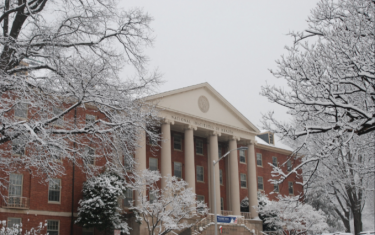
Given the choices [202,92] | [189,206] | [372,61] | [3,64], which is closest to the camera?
[372,61]

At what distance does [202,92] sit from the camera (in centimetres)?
4791

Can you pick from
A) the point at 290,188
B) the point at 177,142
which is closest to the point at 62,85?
the point at 177,142

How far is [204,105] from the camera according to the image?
4753 centimetres

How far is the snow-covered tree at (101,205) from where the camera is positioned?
32.8 m

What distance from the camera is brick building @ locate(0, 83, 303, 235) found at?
33.9 metres

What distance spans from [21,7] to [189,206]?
85.6 ft

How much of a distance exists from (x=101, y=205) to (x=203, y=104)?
18.7 m

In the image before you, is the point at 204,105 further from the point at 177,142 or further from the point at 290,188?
the point at 290,188

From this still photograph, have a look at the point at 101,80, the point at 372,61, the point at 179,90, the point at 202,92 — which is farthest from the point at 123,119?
the point at 202,92

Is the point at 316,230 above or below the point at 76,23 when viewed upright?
below

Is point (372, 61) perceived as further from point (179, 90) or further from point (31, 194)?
point (179, 90)

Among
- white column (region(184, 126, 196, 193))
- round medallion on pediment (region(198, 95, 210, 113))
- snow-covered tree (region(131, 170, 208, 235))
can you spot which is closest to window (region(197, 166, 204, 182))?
white column (region(184, 126, 196, 193))

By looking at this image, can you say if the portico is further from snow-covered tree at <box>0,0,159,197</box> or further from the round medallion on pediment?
snow-covered tree at <box>0,0,159,197</box>

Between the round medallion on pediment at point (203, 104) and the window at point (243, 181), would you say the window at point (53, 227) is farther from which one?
the window at point (243, 181)
